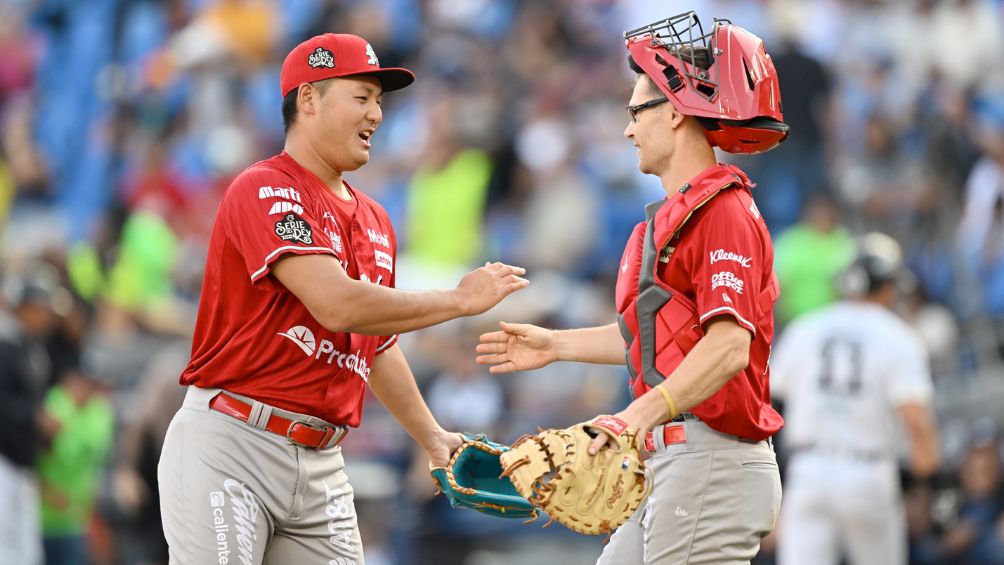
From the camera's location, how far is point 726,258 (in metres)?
4.43

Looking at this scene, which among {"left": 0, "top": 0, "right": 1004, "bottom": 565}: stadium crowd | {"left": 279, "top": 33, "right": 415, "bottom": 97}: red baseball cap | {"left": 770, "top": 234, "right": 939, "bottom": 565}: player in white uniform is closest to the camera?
{"left": 279, "top": 33, "right": 415, "bottom": 97}: red baseball cap

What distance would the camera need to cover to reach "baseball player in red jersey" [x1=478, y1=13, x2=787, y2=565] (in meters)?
4.42

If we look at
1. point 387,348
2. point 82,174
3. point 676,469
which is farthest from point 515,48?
point 676,469

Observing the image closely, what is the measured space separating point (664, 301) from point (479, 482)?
1.40 metres

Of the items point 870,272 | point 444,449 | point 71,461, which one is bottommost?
point 71,461

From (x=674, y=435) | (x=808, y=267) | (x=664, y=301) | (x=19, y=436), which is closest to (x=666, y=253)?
(x=664, y=301)

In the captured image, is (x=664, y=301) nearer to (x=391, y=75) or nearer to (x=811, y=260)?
(x=391, y=75)

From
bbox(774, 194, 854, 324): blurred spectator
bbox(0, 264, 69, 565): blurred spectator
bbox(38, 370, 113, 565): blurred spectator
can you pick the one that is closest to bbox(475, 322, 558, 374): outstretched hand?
bbox(0, 264, 69, 565): blurred spectator

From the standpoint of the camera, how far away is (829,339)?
8734mm

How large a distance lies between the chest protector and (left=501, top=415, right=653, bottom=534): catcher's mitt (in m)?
0.43

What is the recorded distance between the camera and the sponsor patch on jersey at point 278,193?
4.79m

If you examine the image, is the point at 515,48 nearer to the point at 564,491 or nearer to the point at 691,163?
the point at 691,163

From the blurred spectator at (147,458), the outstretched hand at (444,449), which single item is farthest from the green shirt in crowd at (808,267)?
the outstretched hand at (444,449)

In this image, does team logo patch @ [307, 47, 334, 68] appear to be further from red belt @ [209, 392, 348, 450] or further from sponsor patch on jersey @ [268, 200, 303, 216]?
red belt @ [209, 392, 348, 450]
